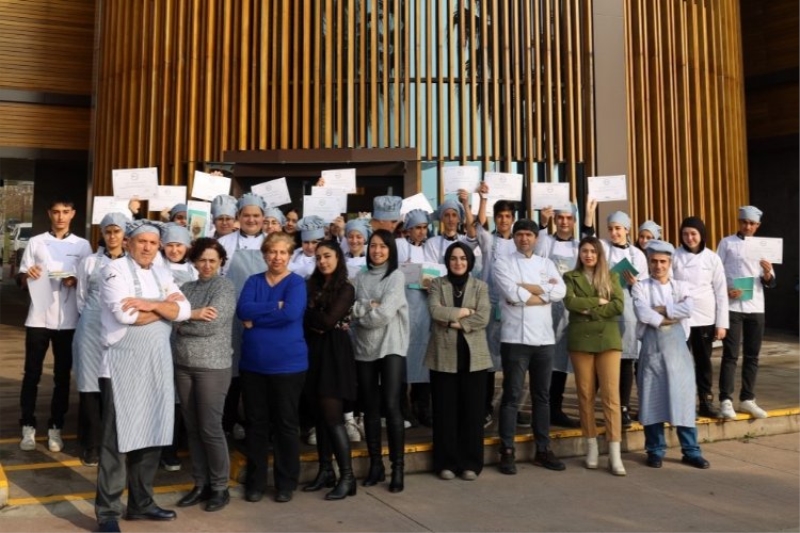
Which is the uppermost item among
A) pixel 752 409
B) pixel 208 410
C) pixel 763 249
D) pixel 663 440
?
pixel 763 249

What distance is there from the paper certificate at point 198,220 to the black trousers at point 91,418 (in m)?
1.68

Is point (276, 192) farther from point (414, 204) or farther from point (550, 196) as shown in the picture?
point (550, 196)

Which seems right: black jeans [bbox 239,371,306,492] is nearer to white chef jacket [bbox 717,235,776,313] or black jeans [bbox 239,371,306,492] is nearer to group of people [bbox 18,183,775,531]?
group of people [bbox 18,183,775,531]

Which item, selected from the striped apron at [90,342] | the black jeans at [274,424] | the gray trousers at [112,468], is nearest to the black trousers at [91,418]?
the striped apron at [90,342]

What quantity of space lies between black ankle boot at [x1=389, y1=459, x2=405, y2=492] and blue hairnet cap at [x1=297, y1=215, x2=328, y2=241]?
2.10m

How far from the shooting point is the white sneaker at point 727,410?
20.2ft

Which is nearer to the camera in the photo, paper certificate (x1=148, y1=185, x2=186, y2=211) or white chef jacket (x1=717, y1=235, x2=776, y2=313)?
white chef jacket (x1=717, y1=235, x2=776, y2=313)

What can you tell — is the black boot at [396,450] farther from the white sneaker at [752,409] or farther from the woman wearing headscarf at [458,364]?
the white sneaker at [752,409]

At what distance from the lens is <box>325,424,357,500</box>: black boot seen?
14.7 feet

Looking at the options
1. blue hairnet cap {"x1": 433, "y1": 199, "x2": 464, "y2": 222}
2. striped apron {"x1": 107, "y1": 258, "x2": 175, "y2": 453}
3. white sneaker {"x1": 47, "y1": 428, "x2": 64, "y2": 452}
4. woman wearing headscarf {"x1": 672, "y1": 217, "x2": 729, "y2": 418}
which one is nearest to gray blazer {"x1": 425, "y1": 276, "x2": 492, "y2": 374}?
blue hairnet cap {"x1": 433, "y1": 199, "x2": 464, "y2": 222}

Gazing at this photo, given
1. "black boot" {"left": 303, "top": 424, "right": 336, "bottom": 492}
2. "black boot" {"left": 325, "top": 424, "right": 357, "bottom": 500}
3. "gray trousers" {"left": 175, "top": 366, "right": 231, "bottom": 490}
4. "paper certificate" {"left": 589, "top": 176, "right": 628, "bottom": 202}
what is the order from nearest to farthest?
"gray trousers" {"left": 175, "top": 366, "right": 231, "bottom": 490} → "black boot" {"left": 325, "top": 424, "right": 357, "bottom": 500} → "black boot" {"left": 303, "top": 424, "right": 336, "bottom": 492} → "paper certificate" {"left": 589, "top": 176, "right": 628, "bottom": 202}

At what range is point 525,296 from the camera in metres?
5.06

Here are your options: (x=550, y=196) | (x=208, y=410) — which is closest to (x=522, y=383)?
(x=550, y=196)

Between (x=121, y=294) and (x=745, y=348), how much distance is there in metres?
5.63
